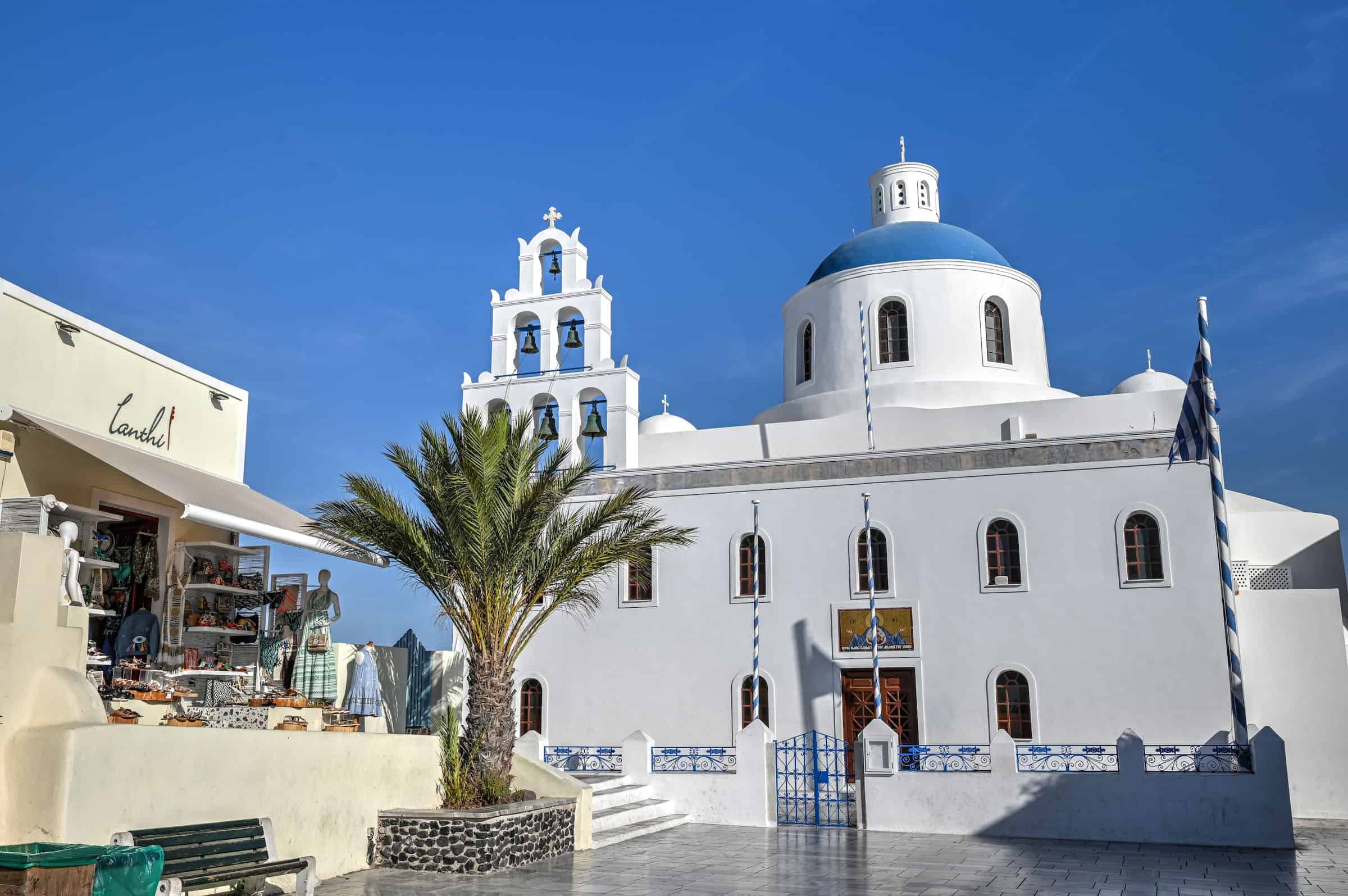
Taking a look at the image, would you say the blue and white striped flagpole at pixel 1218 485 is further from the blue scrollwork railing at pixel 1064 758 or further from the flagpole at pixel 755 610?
the flagpole at pixel 755 610

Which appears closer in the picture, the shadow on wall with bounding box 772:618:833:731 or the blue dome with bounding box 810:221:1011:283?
the shadow on wall with bounding box 772:618:833:731

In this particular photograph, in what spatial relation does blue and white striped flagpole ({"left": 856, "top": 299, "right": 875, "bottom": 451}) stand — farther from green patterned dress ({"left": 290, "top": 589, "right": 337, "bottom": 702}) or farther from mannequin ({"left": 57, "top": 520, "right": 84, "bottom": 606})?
mannequin ({"left": 57, "top": 520, "right": 84, "bottom": 606})

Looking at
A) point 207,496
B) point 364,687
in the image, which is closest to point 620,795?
point 364,687

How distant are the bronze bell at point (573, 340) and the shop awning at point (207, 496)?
6999 millimetres

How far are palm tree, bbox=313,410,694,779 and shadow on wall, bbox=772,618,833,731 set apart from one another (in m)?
6.13

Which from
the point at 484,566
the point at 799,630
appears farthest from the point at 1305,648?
the point at 484,566

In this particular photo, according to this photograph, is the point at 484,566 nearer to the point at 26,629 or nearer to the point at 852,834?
the point at 26,629

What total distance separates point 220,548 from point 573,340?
7908mm

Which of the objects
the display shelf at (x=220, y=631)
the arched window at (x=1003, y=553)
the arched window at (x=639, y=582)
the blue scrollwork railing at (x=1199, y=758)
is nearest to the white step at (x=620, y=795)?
the arched window at (x=639, y=582)

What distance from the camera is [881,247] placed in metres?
23.7

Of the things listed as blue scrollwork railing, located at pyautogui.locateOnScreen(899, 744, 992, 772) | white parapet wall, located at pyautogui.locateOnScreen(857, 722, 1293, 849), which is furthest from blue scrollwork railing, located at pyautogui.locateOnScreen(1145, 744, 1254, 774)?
blue scrollwork railing, located at pyautogui.locateOnScreen(899, 744, 992, 772)

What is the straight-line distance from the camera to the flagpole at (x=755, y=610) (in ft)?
59.3

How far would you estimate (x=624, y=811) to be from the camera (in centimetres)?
1490

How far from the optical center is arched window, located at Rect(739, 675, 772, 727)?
18500 mm
